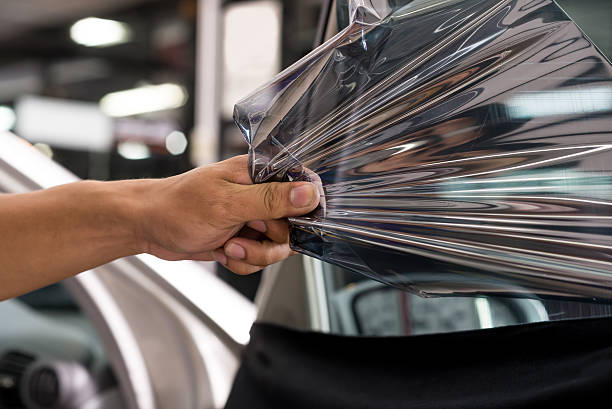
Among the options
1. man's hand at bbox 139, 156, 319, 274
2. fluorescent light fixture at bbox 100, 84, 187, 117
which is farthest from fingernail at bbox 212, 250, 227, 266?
fluorescent light fixture at bbox 100, 84, 187, 117

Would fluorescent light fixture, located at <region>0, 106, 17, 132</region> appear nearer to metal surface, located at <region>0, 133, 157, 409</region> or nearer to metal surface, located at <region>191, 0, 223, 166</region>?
metal surface, located at <region>191, 0, 223, 166</region>

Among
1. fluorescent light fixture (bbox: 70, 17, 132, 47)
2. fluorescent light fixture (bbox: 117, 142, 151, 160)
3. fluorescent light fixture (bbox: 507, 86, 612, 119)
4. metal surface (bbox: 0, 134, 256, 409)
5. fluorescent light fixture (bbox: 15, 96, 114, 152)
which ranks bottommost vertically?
metal surface (bbox: 0, 134, 256, 409)

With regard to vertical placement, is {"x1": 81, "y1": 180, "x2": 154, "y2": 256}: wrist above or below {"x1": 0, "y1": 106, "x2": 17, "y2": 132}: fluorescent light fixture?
below

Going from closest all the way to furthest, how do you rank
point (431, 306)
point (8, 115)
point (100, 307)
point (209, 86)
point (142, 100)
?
point (431, 306) → point (100, 307) → point (209, 86) → point (8, 115) → point (142, 100)

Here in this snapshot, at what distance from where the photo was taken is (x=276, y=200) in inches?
30.4

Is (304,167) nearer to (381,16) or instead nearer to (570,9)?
(381,16)

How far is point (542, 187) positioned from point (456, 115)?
0.12 meters

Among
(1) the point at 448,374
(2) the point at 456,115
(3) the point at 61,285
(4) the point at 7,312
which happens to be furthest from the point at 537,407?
(4) the point at 7,312

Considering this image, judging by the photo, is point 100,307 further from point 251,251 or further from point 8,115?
point 8,115

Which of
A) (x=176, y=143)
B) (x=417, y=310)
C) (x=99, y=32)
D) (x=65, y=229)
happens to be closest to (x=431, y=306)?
(x=417, y=310)

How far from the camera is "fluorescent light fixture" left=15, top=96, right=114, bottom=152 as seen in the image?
5922 mm

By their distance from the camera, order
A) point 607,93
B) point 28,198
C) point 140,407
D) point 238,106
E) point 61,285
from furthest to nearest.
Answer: point 61,285 → point 140,407 → point 28,198 → point 238,106 → point 607,93

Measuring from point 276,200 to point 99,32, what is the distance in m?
6.11

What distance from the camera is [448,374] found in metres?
0.77
